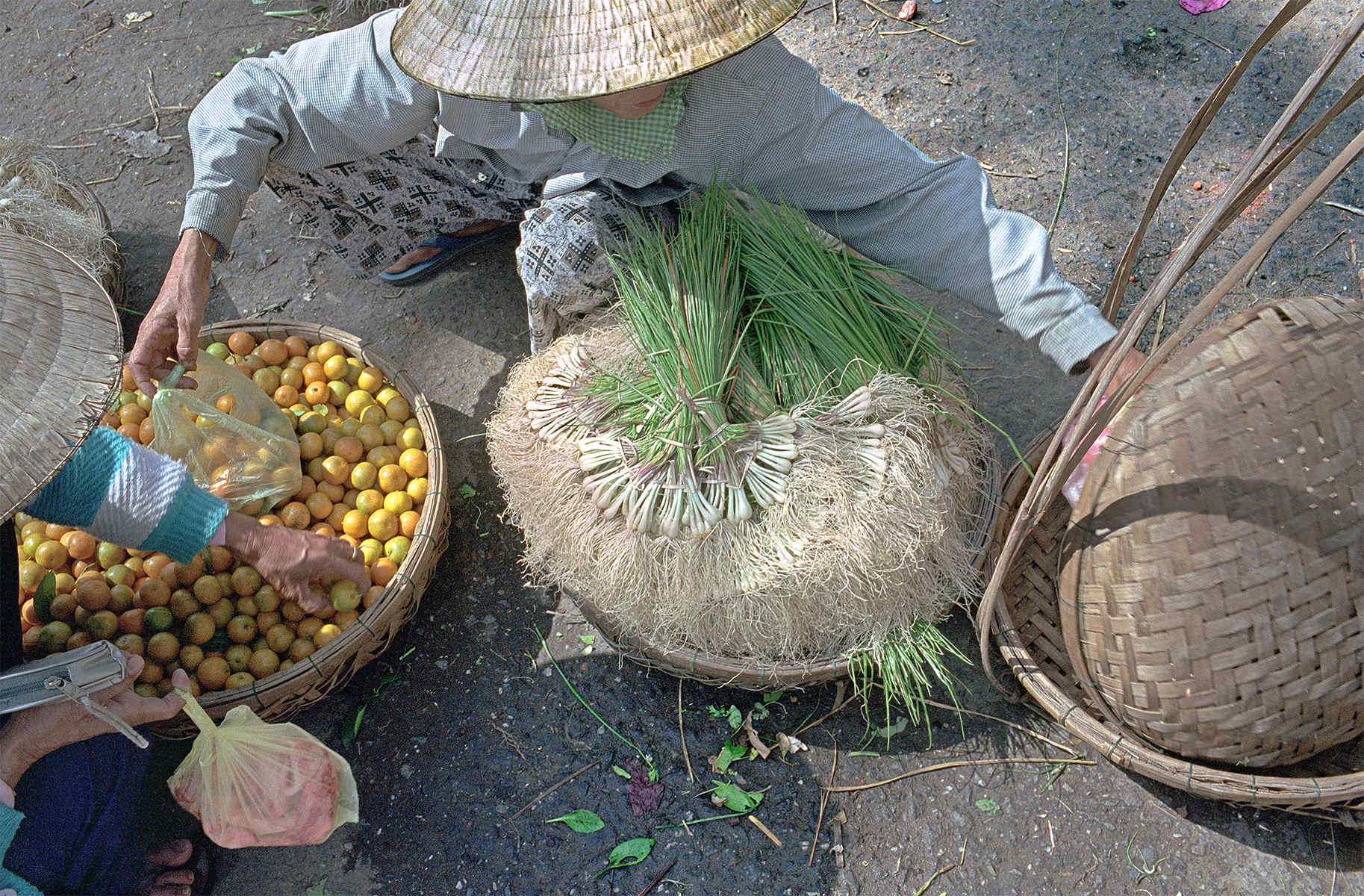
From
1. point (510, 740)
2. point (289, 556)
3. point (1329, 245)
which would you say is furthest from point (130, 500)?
point (1329, 245)

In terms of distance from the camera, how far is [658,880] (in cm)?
209

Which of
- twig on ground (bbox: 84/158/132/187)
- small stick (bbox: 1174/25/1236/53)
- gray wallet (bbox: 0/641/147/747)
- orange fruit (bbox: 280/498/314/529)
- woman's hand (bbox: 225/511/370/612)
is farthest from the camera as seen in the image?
twig on ground (bbox: 84/158/132/187)

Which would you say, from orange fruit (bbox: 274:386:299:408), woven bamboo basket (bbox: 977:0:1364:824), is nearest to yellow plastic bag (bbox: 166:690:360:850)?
orange fruit (bbox: 274:386:299:408)

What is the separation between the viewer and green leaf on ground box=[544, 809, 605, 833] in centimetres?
215

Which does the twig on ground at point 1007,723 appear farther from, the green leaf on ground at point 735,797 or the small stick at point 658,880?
the small stick at point 658,880

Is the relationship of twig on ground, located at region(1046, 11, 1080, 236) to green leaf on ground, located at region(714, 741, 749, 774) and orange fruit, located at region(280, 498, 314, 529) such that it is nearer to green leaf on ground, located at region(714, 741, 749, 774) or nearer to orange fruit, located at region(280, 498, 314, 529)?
green leaf on ground, located at region(714, 741, 749, 774)

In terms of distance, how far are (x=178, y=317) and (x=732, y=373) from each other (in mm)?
1229

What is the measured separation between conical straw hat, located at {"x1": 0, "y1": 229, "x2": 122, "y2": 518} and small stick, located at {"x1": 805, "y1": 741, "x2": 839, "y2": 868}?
1.66 meters

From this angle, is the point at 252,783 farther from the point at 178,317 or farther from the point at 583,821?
the point at 178,317

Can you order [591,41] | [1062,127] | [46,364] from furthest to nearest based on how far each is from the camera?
[1062,127]
[591,41]
[46,364]

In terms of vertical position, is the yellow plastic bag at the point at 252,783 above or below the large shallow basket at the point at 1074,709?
below

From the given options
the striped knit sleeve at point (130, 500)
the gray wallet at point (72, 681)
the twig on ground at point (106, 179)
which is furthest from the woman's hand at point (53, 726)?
the twig on ground at point (106, 179)

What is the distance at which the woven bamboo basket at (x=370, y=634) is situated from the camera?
200 centimetres

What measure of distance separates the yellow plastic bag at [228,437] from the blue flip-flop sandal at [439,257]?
753 millimetres
